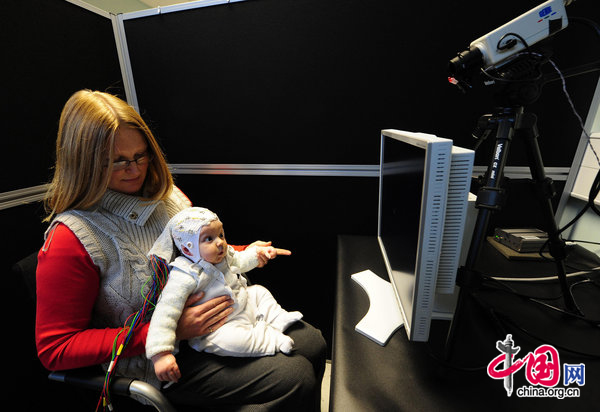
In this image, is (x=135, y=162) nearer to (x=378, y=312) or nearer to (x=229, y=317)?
(x=229, y=317)

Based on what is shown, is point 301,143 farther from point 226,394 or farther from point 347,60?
point 226,394

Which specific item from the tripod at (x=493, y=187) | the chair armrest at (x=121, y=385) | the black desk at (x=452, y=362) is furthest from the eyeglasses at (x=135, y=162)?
the tripod at (x=493, y=187)

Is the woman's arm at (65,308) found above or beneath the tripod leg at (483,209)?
beneath

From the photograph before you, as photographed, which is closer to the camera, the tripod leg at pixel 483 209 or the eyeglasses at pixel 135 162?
the tripod leg at pixel 483 209

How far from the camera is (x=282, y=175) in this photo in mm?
1312

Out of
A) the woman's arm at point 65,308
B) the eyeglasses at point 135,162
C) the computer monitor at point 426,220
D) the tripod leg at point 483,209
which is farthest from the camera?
the eyeglasses at point 135,162

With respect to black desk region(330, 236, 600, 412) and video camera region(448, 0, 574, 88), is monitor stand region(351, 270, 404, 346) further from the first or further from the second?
video camera region(448, 0, 574, 88)

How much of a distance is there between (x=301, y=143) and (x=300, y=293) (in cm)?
85

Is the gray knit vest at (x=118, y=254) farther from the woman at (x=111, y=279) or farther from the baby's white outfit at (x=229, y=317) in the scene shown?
the baby's white outfit at (x=229, y=317)

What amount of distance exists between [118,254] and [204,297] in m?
0.28

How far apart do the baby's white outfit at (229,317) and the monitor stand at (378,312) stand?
283mm

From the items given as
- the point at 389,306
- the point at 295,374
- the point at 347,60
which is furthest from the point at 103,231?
the point at 347,60

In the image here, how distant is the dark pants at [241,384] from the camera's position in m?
0.77

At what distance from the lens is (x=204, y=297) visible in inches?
32.7
